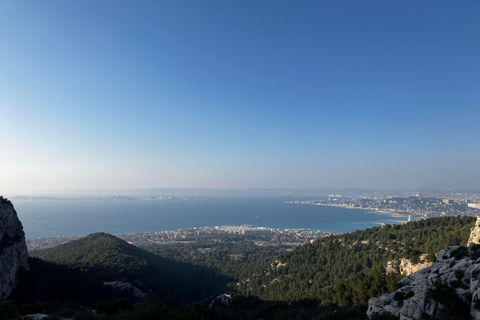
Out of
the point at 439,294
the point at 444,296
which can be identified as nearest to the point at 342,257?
the point at 439,294

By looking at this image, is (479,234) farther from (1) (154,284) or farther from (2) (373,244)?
(1) (154,284)

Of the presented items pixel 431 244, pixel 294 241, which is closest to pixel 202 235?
pixel 294 241

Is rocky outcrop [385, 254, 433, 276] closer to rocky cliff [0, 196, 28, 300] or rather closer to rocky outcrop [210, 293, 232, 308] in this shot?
rocky outcrop [210, 293, 232, 308]

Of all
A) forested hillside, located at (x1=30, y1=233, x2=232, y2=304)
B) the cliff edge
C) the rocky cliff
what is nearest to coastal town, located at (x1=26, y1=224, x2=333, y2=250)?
forested hillside, located at (x1=30, y1=233, x2=232, y2=304)

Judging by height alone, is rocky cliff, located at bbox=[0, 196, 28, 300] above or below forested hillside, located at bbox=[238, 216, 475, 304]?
above

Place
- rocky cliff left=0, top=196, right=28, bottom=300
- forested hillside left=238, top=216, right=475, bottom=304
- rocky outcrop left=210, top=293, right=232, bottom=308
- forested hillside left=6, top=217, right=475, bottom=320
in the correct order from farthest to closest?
forested hillside left=238, top=216, right=475, bottom=304
rocky outcrop left=210, top=293, right=232, bottom=308
rocky cliff left=0, top=196, right=28, bottom=300
forested hillside left=6, top=217, right=475, bottom=320

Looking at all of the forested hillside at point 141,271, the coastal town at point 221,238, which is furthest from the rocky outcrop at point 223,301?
the coastal town at point 221,238

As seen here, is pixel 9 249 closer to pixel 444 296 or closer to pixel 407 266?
pixel 444 296
